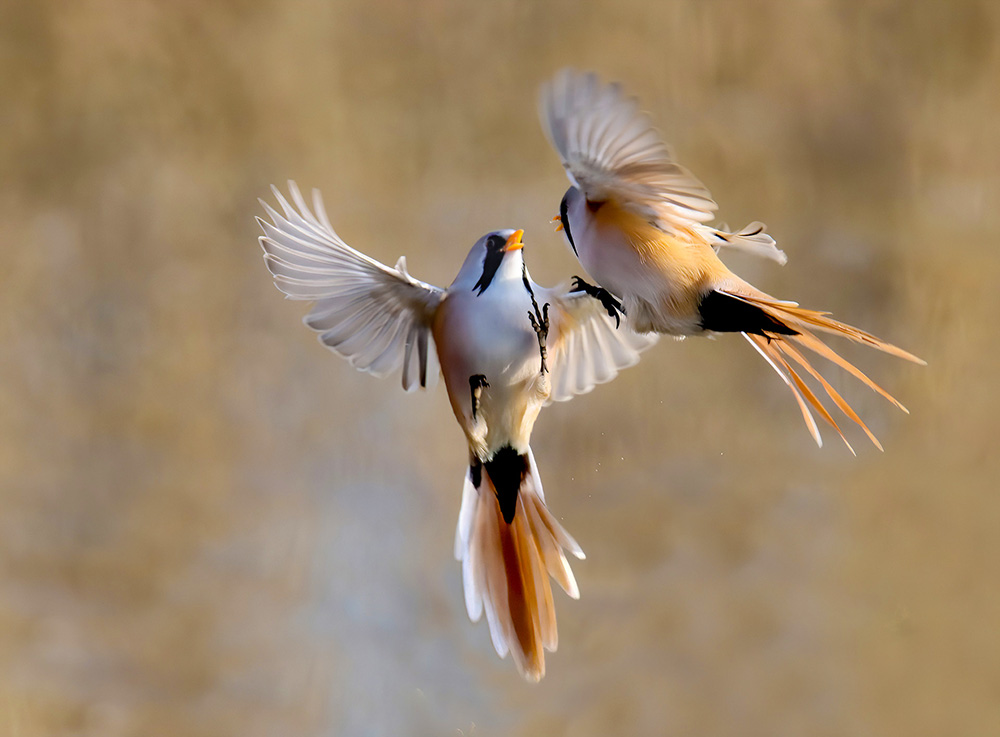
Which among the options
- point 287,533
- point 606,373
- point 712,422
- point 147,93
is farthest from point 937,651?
point 147,93

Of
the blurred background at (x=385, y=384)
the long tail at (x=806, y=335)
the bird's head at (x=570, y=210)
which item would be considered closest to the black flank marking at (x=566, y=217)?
the bird's head at (x=570, y=210)

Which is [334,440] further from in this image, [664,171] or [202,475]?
[664,171]

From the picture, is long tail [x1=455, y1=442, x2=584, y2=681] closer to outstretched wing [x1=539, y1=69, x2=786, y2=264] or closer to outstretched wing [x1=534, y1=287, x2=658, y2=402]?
outstretched wing [x1=534, y1=287, x2=658, y2=402]

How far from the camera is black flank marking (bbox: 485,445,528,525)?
2.41ft

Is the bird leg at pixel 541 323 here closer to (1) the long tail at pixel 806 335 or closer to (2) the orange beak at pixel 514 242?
(2) the orange beak at pixel 514 242

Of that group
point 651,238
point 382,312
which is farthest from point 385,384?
point 651,238

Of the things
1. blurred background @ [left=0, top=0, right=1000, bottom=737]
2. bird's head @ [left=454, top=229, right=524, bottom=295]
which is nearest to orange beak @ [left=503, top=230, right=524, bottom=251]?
bird's head @ [left=454, top=229, right=524, bottom=295]

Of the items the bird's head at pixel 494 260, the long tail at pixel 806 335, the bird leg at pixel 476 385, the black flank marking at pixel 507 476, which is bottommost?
the long tail at pixel 806 335

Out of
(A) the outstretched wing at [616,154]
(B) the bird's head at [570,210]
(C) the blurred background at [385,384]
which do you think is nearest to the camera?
(A) the outstretched wing at [616,154]

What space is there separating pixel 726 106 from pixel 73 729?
47.4 inches

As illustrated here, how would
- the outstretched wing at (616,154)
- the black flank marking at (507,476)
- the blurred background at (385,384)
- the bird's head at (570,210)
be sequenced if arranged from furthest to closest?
the blurred background at (385,384) < the black flank marking at (507,476) < the bird's head at (570,210) < the outstretched wing at (616,154)

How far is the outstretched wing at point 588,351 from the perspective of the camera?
78 centimetres

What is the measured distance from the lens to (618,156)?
1.75ft

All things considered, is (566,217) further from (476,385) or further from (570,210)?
(476,385)
